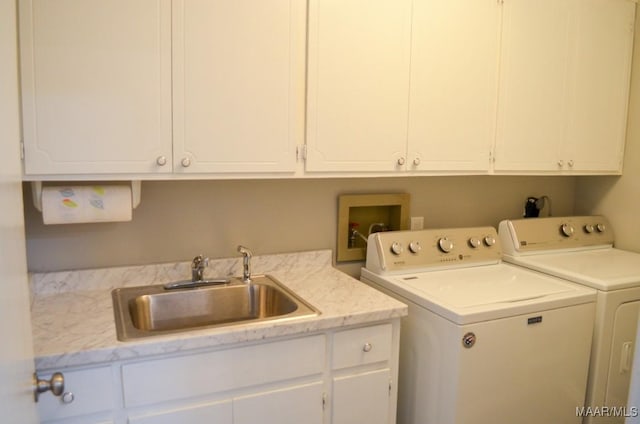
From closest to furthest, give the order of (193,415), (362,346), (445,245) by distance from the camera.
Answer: (193,415), (362,346), (445,245)

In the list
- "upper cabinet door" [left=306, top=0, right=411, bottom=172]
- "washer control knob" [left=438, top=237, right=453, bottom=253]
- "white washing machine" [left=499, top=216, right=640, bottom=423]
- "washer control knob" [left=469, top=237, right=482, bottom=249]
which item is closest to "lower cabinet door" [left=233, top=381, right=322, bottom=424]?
"upper cabinet door" [left=306, top=0, right=411, bottom=172]

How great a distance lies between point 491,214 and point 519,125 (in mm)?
642

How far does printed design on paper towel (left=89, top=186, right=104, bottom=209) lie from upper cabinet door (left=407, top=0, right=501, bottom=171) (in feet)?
4.01

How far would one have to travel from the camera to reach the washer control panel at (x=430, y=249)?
7.54ft

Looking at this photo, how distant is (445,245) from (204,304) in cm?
116

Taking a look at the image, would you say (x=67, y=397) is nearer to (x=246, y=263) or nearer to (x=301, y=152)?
(x=246, y=263)

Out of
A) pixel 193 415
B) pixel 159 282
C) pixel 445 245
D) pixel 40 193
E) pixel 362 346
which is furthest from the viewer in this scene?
pixel 445 245

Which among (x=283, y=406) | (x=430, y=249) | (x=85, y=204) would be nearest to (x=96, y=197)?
(x=85, y=204)

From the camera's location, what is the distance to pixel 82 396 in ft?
4.70

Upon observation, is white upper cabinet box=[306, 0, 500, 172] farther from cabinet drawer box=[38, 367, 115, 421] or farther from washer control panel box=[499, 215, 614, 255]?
cabinet drawer box=[38, 367, 115, 421]

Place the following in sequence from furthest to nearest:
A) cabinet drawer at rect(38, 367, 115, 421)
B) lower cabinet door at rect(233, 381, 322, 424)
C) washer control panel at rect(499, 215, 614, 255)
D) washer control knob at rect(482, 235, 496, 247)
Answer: washer control panel at rect(499, 215, 614, 255) < washer control knob at rect(482, 235, 496, 247) < lower cabinet door at rect(233, 381, 322, 424) < cabinet drawer at rect(38, 367, 115, 421)

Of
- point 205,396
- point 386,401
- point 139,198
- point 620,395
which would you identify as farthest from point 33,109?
point 620,395

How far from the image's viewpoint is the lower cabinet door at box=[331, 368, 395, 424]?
70.5 inches

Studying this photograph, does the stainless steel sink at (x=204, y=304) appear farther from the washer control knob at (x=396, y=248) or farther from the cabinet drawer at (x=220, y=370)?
the washer control knob at (x=396, y=248)
